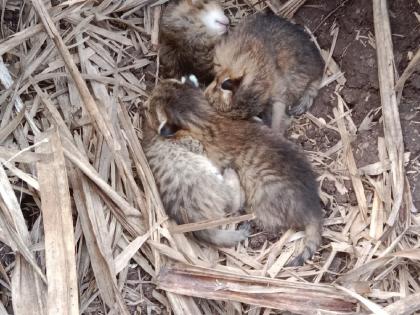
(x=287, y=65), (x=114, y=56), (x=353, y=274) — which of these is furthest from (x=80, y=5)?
(x=353, y=274)

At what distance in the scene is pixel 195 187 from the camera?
3.53 m

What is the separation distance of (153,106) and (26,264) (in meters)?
1.12

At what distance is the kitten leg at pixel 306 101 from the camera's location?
4.01m

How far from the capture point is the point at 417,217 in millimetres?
3578

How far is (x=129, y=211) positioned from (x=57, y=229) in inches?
15.2

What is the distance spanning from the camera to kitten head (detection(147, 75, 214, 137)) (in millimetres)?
3691

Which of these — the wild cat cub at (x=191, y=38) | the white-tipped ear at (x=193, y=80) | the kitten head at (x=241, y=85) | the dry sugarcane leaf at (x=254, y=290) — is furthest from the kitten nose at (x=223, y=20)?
the dry sugarcane leaf at (x=254, y=290)

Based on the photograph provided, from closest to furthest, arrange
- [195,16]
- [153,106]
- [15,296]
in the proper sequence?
[15,296] < [153,106] < [195,16]

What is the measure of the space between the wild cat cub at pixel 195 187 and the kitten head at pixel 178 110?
0.06m

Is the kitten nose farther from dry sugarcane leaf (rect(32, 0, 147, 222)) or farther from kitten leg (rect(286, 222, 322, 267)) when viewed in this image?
kitten leg (rect(286, 222, 322, 267))

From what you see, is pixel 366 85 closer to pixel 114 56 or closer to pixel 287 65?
pixel 287 65

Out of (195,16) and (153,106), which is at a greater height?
(195,16)

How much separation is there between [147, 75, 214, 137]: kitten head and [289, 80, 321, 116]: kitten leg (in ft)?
1.86

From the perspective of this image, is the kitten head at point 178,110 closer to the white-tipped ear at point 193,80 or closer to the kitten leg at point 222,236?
the white-tipped ear at point 193,80
